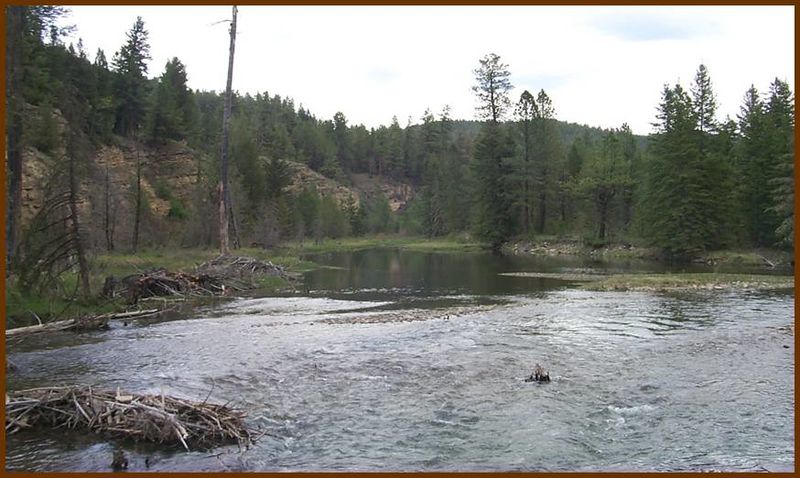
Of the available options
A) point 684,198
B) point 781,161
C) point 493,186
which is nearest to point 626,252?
point 684,198

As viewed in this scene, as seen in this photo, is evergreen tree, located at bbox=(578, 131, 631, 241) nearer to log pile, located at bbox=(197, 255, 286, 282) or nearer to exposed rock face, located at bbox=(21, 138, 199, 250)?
log pile, located at bbox=(197, 255, 286, 282)

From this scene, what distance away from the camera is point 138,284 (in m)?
26.8

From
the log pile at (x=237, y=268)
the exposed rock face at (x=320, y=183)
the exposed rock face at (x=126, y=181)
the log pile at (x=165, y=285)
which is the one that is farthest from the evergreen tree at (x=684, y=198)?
the exposed rock face at (x=320, y=183)

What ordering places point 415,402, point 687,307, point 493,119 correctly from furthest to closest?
point 493,119
point 687,307
point 415,402

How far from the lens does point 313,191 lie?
11450 cm

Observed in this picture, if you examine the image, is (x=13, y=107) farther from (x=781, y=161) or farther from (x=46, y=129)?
(x=781, y=161)

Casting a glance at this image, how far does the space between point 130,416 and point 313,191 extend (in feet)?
346

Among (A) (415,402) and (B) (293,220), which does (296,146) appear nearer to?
(B) (293,220)

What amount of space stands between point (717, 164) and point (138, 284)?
5508cm

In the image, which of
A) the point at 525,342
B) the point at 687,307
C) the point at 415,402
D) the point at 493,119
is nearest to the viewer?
the point at 415,402

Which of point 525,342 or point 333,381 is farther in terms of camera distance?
point 525,342

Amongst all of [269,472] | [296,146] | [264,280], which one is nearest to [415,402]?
[269,472]

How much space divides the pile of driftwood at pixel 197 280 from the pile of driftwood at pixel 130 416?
48.3 feet

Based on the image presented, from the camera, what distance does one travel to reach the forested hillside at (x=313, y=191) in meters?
26.6
